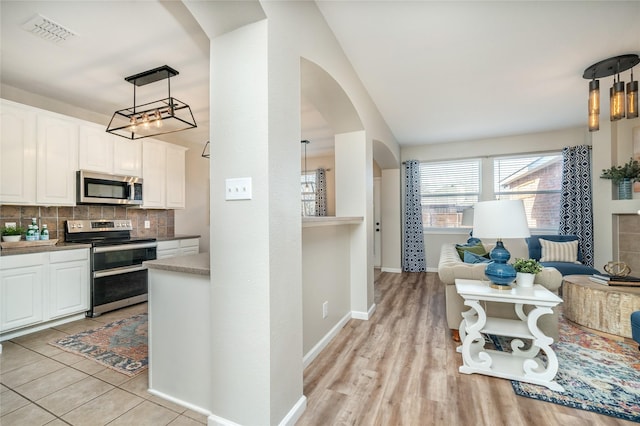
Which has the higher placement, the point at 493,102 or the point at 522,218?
the point at 493,102

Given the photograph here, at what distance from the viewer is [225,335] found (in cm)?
149

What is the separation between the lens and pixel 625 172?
3.98m

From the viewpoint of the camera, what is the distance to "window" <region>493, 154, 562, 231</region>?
5000 mm

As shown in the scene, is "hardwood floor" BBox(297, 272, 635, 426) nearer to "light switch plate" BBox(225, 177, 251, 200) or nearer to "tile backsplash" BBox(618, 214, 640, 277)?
"light switch plate" BBox(225, 177, 251, 200)

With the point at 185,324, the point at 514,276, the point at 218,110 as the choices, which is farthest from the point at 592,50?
the point at 185,324

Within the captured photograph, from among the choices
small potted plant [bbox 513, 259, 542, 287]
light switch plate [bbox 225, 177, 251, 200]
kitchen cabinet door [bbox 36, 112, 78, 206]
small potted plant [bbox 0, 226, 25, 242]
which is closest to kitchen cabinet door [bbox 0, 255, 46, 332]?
small potted plant [bbox 0, 226, 25, 242]

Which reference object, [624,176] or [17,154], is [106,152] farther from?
[624,176]

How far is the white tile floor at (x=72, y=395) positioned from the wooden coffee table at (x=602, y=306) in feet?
11.7

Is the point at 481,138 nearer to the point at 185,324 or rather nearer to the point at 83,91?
the point at 185,324

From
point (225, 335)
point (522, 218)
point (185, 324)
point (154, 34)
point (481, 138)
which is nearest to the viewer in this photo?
point (225, 335)

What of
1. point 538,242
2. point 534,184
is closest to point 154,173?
point 538,242

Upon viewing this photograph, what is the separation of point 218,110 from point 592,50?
3.30m

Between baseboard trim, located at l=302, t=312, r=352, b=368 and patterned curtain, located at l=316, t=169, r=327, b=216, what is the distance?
11.9ft

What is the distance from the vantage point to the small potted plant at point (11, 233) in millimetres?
2861
